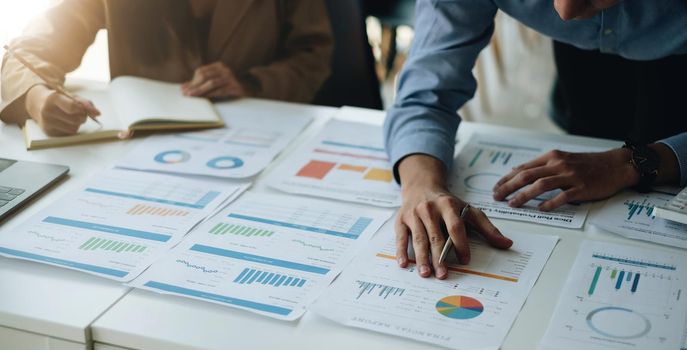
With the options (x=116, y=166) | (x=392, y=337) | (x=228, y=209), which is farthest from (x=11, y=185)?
(x=392, y=337)

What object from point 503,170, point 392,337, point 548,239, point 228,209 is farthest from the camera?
point 503,170

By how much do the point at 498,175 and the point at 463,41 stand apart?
26cm

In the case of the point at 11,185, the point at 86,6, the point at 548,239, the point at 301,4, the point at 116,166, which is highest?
the point at 301,4

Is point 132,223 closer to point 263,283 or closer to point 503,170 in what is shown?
point 263,283

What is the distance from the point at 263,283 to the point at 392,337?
0.65 feet

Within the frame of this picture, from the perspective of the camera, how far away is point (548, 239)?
3.90ft

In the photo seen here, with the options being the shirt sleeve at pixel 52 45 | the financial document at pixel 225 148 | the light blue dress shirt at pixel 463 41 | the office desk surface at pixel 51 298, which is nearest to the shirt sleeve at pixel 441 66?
the light blue dress shirt at pixel 463 41

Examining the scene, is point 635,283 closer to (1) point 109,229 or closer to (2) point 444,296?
(2) point 444,296

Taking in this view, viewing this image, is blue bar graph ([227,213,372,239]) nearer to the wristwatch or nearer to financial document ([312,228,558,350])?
financial document ([312,228,558,350])

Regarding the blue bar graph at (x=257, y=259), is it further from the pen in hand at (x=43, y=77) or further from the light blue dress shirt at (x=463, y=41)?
the pen in hand at (x=43, y=77)

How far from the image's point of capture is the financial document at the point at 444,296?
98 cm

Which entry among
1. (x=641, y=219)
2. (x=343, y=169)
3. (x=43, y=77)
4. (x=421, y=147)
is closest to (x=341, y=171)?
(x=343, y=169)

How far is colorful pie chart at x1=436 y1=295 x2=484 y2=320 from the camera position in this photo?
1003 mm

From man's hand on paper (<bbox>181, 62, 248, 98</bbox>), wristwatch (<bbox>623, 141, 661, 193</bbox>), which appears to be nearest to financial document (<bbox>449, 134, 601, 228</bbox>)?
wristwatch (<bbox>623, 141, 661, 193</bbox>)
